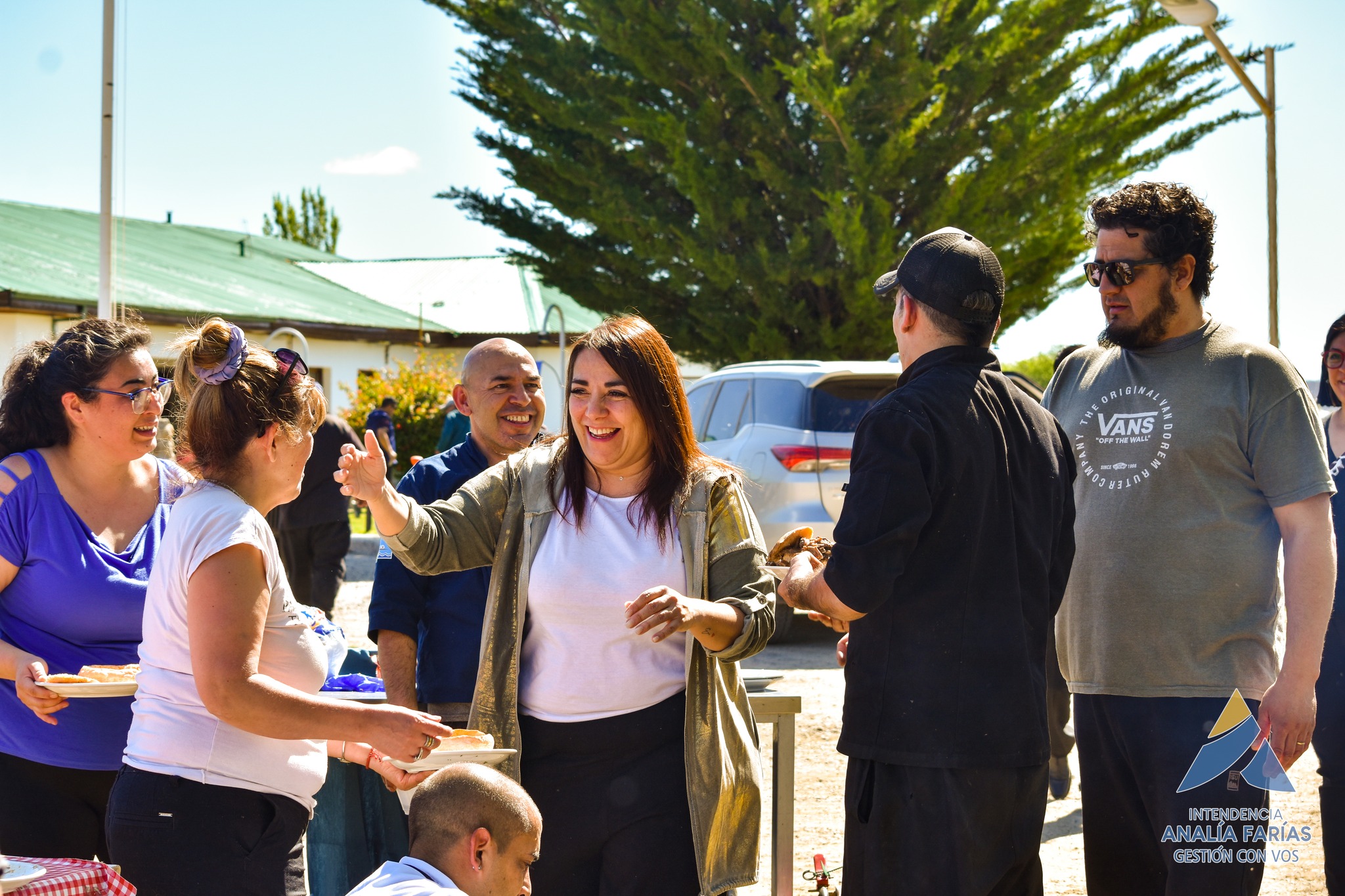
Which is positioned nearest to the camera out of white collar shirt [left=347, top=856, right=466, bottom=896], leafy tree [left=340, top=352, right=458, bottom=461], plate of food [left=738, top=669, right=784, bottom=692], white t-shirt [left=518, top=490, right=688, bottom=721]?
white collar shirt [left=347, top=856, right=466, bottom=896]

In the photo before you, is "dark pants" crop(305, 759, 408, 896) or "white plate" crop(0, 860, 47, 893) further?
"dark pants" crop(305, 759, 408, 896)

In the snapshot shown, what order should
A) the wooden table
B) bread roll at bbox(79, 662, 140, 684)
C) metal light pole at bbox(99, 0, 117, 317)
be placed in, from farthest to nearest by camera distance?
1. metal light pole at bbox(99, 0, 117, 317)
2. the wooden table
3. bread roll at bbox(79, 662, 140, 684)

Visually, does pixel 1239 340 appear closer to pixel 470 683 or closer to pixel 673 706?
pixel 673 706

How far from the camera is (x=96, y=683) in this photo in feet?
9.10

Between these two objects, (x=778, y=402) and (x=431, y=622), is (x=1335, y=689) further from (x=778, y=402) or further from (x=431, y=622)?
(x=778, y=402)

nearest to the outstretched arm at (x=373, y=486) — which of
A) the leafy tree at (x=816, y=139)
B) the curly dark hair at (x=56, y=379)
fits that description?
the curly dark hair at (x=56, y=379)

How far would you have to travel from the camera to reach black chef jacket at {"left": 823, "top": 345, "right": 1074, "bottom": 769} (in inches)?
97.0

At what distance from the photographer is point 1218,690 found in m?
2.99

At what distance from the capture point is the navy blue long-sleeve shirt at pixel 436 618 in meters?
3.54

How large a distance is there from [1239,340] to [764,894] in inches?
111

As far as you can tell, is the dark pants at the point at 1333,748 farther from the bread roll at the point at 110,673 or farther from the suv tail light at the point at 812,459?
the suv tail light at the point at 812,459

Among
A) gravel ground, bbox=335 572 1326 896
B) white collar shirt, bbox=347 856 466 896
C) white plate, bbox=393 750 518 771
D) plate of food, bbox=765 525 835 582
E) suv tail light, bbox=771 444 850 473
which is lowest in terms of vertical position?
gravel ground, bbox=335 572 1326 896

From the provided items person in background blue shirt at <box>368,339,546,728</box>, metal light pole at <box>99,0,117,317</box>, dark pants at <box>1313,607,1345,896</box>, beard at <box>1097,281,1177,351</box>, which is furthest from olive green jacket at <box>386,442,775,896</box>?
metal light pole at <box>99,0,117,317</box>

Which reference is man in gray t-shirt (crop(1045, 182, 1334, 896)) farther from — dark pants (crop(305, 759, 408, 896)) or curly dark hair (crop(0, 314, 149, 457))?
curly dark hair (crop(0, 314, 149, 457))
